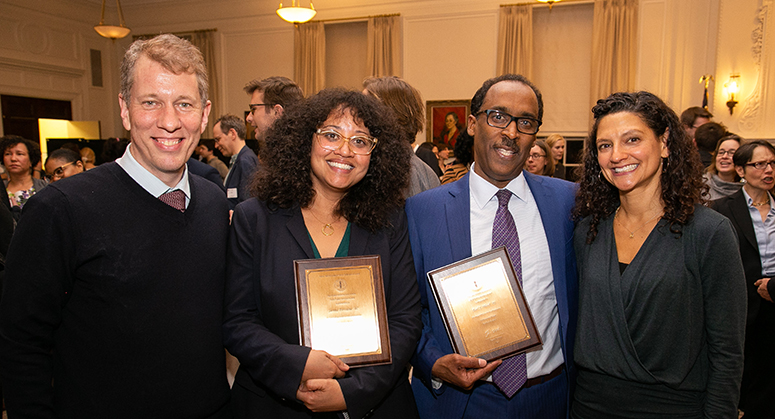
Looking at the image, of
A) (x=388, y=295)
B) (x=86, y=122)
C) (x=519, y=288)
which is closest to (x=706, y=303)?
(x=519, y=288)

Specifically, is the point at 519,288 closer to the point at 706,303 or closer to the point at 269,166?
the point at 706,303

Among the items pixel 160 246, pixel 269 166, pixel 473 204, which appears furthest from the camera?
pixel 473 204

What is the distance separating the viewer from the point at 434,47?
12.0 metres

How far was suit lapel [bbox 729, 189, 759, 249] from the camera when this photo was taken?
12.0 ft

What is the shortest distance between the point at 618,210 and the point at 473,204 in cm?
62

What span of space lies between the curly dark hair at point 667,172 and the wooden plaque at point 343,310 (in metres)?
0.98

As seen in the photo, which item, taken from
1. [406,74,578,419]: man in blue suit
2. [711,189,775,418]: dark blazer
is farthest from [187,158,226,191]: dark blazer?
[711,189,775,418]: dark blazer

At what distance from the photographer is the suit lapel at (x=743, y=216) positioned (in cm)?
367

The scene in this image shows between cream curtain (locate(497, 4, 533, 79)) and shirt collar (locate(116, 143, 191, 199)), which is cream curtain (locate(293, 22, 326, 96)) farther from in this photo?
shirt collar (locate(116, 143, 191, 199))

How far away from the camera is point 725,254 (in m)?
1.75

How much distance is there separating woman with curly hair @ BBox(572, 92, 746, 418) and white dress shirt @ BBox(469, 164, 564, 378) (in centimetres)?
12

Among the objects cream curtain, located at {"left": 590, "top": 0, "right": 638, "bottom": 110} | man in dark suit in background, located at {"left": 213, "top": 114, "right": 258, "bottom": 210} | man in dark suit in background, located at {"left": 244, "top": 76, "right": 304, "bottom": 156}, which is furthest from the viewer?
cream curtain, located at {"left": 590, "top": 0, "right": 638, "bottom": 110}

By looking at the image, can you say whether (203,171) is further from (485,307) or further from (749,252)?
(749,252)

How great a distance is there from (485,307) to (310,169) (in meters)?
→ 0.89
